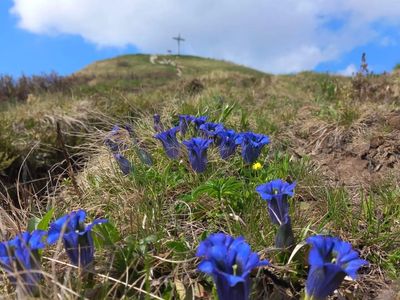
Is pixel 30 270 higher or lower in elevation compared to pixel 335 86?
lower

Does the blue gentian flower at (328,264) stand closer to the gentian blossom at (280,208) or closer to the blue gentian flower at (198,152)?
the gentian blossom at (280,208)

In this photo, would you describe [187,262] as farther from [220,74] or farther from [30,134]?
[220,74]

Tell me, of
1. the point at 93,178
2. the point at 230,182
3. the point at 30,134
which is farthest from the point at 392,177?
the point at 30,134

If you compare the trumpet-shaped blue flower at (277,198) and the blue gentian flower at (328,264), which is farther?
the trumpet-shaped blue flower at (277,198)

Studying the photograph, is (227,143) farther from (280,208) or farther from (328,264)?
(328,264)

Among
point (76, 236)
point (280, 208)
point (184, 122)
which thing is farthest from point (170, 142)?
point (76, 236)

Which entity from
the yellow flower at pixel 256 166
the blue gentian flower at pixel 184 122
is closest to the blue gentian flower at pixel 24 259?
the yellow flower at pixel 256 166
